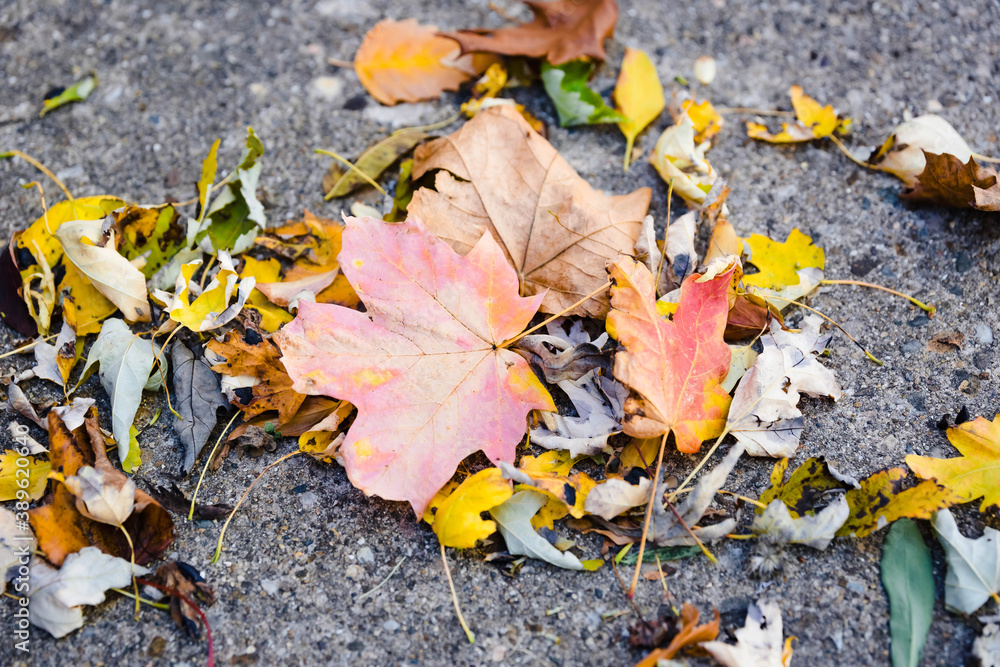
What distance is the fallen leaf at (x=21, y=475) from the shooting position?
4.44 feet

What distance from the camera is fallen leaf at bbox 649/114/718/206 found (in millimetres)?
1707

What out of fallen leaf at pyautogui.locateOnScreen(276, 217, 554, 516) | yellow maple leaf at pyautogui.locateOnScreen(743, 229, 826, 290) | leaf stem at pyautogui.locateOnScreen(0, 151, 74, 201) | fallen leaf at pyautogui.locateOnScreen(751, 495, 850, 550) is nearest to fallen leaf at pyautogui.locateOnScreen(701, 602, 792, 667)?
fallen leaf at pyautogui.locateOnScreen(751, 495, 850, 550)

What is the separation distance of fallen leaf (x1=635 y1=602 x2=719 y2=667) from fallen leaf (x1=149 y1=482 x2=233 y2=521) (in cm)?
89

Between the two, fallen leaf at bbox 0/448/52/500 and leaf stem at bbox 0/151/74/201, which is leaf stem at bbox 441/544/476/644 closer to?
fallen leaf at bbox 0/448/52/500

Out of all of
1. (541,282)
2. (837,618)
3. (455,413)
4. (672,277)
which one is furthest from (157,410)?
(837,618)

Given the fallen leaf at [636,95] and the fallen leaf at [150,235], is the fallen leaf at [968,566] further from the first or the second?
the fallen leaf at [150,235]

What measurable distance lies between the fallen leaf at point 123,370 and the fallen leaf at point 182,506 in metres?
0.11

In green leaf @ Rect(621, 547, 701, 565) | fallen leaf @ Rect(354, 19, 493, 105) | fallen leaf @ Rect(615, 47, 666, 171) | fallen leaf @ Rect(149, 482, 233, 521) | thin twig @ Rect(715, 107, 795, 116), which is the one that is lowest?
green leaf @ Rect(621, 547, 701, 565)

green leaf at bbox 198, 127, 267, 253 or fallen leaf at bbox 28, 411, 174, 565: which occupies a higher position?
green leaf at bbox 198, 127, 267, 253

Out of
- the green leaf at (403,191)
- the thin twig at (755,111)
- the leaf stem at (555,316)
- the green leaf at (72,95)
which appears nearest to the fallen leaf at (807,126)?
the thin twig at (755,111)

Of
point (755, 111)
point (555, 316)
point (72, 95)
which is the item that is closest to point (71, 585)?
point (555, 316)

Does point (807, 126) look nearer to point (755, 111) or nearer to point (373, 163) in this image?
point (755, 111)

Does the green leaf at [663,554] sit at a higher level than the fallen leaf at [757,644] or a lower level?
higher

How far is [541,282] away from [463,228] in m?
0.23
